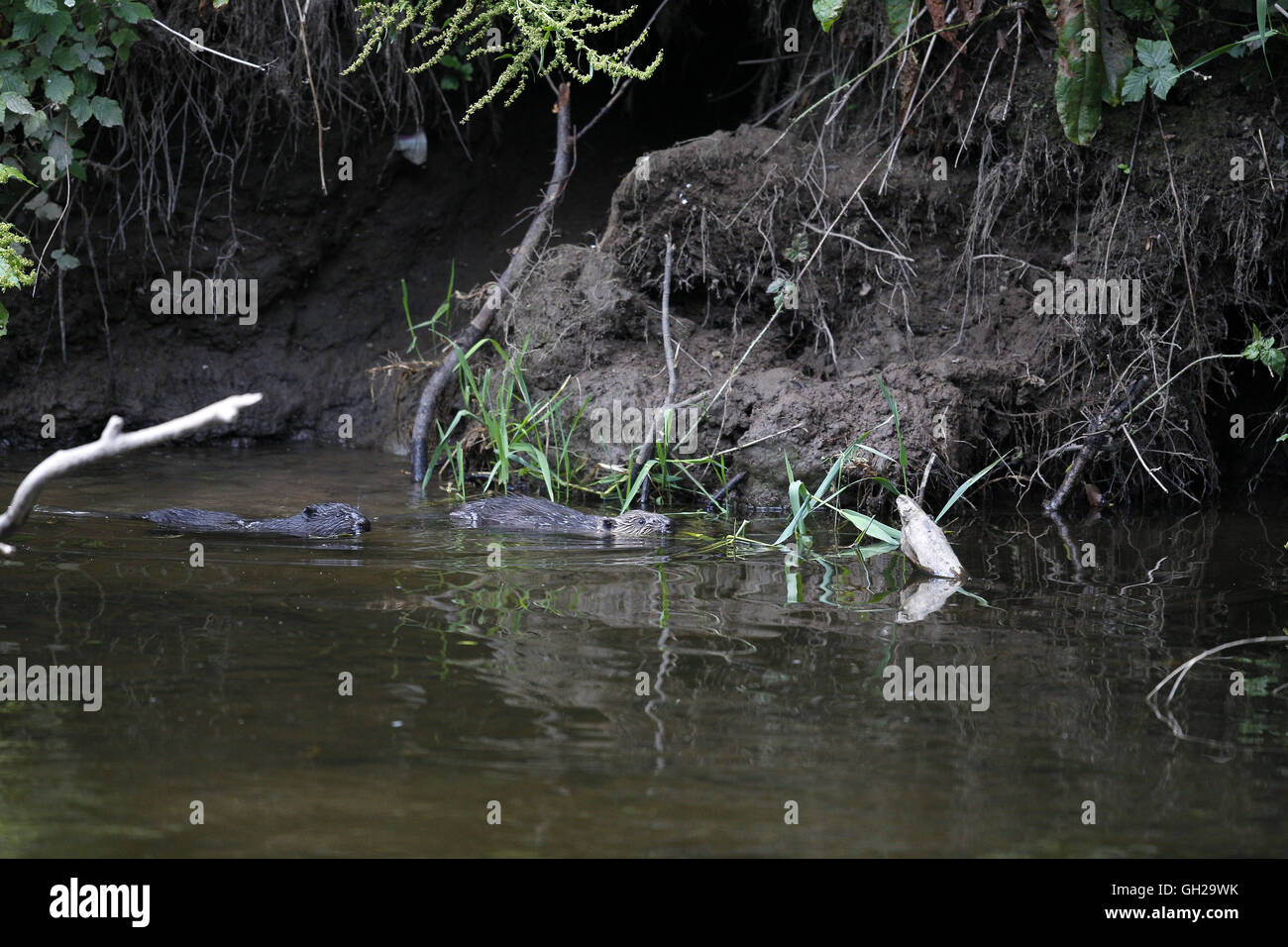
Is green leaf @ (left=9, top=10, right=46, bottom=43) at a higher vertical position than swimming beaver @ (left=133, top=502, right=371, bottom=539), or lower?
higher

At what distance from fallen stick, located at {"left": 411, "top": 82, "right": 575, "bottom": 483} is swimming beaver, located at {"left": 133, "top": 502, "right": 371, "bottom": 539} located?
5.26 ft

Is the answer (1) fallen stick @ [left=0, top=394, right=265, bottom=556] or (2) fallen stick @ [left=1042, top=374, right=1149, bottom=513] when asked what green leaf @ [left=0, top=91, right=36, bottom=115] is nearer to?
(1) fallen stick @ [left=0, top=394, right=265, bottom=556]

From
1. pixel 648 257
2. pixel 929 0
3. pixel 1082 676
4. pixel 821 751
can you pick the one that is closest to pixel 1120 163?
pixel 929 0

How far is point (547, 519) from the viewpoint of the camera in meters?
5.98

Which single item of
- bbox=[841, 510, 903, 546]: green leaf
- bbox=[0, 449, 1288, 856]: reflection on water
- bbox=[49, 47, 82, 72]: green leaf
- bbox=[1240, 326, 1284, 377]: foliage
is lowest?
bbox=[0, 449, 1288, 856]: reflection on water

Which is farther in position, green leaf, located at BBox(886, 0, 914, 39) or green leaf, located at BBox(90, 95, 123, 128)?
green leaf, located at BBox(886, 0, 914, 39)
